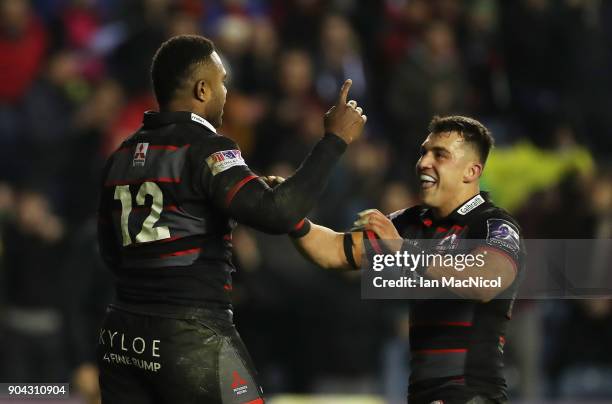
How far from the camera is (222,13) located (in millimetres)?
12727

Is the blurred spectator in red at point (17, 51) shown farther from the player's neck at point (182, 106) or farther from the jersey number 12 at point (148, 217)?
the jersey number 12 at point (148, 217)

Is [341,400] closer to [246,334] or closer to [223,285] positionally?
[246,334]

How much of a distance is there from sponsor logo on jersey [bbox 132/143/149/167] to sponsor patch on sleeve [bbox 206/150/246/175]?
296 mm

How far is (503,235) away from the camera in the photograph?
5.13 metres

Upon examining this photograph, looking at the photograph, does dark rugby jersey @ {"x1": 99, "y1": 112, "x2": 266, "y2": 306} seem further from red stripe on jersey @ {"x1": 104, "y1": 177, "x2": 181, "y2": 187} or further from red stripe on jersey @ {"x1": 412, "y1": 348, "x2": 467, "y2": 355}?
red stripe on jersey @ {"x1": 412, "y1": 348, "x2": 467, "y2": 355}

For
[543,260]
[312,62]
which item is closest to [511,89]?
[312,62]

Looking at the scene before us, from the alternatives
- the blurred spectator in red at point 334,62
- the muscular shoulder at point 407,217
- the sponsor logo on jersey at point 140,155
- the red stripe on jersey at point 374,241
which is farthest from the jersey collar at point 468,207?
the blurred spectator in red at point 334,62

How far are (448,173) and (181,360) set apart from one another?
1504 mm

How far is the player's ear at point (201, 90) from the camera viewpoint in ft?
16.2

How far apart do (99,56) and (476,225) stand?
8062mm

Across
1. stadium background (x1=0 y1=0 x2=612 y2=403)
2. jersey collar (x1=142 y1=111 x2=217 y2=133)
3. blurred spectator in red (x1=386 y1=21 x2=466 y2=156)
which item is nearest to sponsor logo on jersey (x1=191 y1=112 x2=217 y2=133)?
jersey collar (x1=142 y1=111 x2=217 y2=133)

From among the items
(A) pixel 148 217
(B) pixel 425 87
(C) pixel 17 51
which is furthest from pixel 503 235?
(C) pixel 17 51

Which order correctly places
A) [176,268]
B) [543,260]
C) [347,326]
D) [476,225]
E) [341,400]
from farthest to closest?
[347,326] < [341,400] < [543,260] < [476,225] < [176,268]

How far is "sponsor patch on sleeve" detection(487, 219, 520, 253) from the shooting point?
508cm
